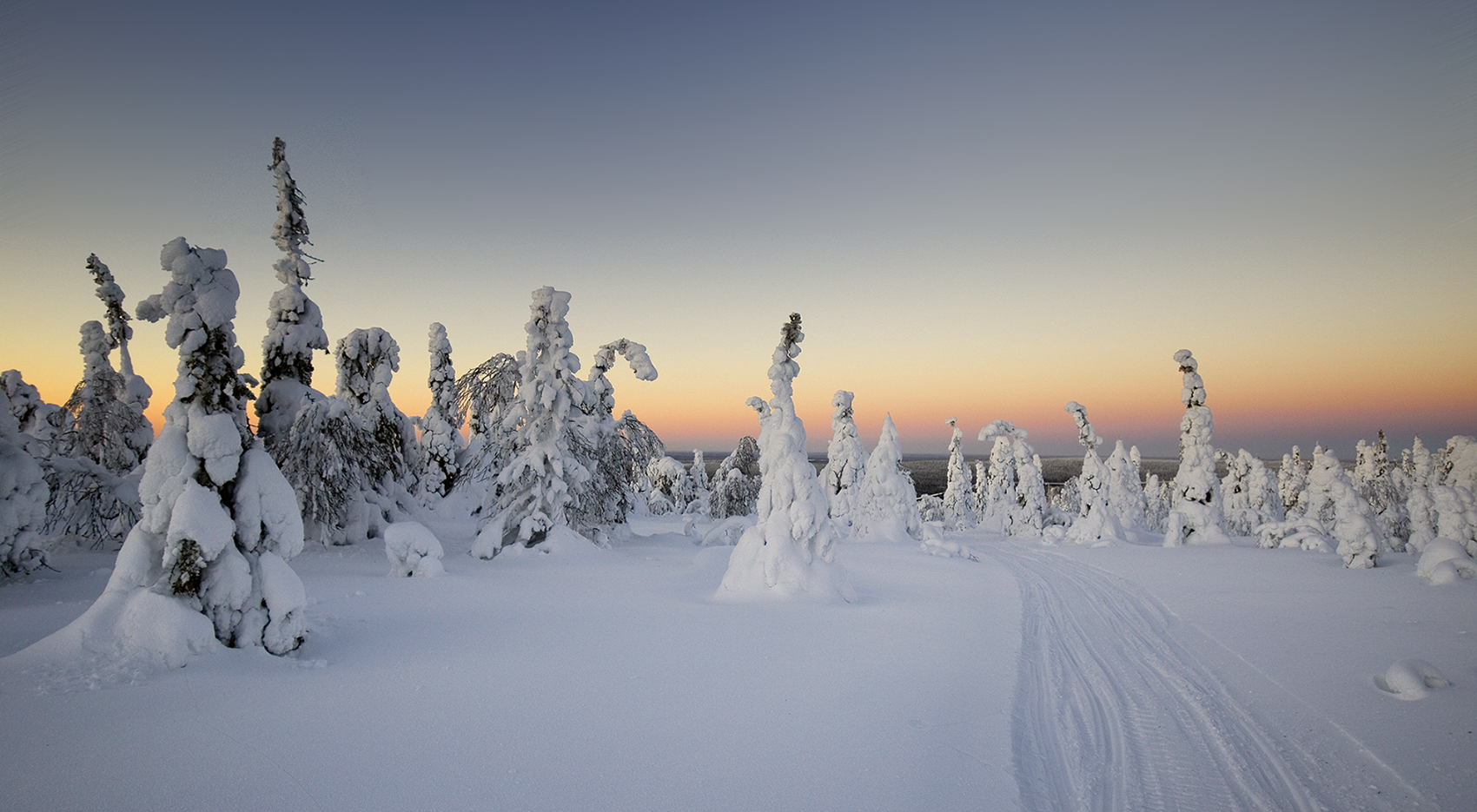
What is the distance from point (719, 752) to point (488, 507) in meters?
14.2

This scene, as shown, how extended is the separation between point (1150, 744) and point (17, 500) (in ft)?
52.5

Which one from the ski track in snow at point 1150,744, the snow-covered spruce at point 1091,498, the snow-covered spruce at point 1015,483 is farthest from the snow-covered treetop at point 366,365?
the snow-covered spruce at point 1015,483

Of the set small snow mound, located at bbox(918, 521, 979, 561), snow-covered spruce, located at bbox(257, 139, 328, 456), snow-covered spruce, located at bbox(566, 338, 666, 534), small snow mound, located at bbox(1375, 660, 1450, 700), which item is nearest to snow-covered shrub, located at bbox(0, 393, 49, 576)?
snow-covered spruce, located at bbox(257, 139, 328, 456)

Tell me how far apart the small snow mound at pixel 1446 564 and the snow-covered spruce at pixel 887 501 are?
16.4 m

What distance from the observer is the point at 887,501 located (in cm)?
2888

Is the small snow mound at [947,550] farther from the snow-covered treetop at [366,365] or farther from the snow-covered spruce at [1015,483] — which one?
the snow-covered treetop at [366,365]

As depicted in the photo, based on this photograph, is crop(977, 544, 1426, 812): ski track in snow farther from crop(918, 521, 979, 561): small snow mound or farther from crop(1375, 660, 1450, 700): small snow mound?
crop(918, 521, 979, 561): small snow mound

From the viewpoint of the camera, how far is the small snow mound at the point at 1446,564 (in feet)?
44.9

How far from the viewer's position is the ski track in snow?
493 centimetres

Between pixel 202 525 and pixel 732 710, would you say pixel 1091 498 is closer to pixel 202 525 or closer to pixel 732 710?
pixel 732 710

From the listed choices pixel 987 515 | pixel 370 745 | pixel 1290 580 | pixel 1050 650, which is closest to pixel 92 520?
pixel 370 745

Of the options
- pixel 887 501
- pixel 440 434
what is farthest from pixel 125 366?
pixel 887 501

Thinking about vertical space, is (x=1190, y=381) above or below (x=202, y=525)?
above

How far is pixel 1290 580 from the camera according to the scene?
1553 cm
